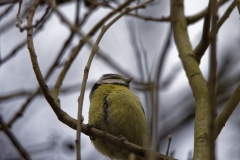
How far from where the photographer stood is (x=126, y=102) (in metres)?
3.92

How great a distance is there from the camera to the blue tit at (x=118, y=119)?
12.5 feet

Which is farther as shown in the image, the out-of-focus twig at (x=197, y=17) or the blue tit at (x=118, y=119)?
the out-of-focus twig at (x=197, y=17)

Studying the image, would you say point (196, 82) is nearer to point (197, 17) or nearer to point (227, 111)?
point (227, 111)

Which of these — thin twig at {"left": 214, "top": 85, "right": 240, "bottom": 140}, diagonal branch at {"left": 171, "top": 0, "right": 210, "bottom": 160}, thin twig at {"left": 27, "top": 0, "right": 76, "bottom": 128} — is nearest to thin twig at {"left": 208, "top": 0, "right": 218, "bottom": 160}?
diagonal branch at {"left": 171, "top": 0, "right": 210, "bottom": 160}

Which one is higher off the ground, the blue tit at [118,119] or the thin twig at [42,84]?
the blue tit at [118,119]

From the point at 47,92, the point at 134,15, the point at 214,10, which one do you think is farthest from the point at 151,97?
the point at 134,15

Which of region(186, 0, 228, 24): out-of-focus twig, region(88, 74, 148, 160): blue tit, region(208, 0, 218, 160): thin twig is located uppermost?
region(186, 0, 228, 24): out-of-focus twig

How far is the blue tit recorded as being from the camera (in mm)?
3807

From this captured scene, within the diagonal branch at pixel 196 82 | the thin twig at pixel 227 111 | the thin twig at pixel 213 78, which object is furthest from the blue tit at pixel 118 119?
the thin twig at pixel 213 78

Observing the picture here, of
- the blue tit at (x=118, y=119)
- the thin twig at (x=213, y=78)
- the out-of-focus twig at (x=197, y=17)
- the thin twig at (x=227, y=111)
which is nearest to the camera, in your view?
the thin twig at (x=213, y=78)

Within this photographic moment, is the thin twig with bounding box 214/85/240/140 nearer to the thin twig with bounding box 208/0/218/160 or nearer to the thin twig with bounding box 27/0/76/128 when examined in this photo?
the thin twig with bounding box 27/0/76/128

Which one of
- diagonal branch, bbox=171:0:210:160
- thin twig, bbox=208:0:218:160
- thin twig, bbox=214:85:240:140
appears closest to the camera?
thin twig, bbox=208:0:218:160

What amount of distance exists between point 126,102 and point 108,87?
1.45 feet

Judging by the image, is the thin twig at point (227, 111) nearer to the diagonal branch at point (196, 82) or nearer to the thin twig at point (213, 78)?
the diagonal branch at point (196, 82)
